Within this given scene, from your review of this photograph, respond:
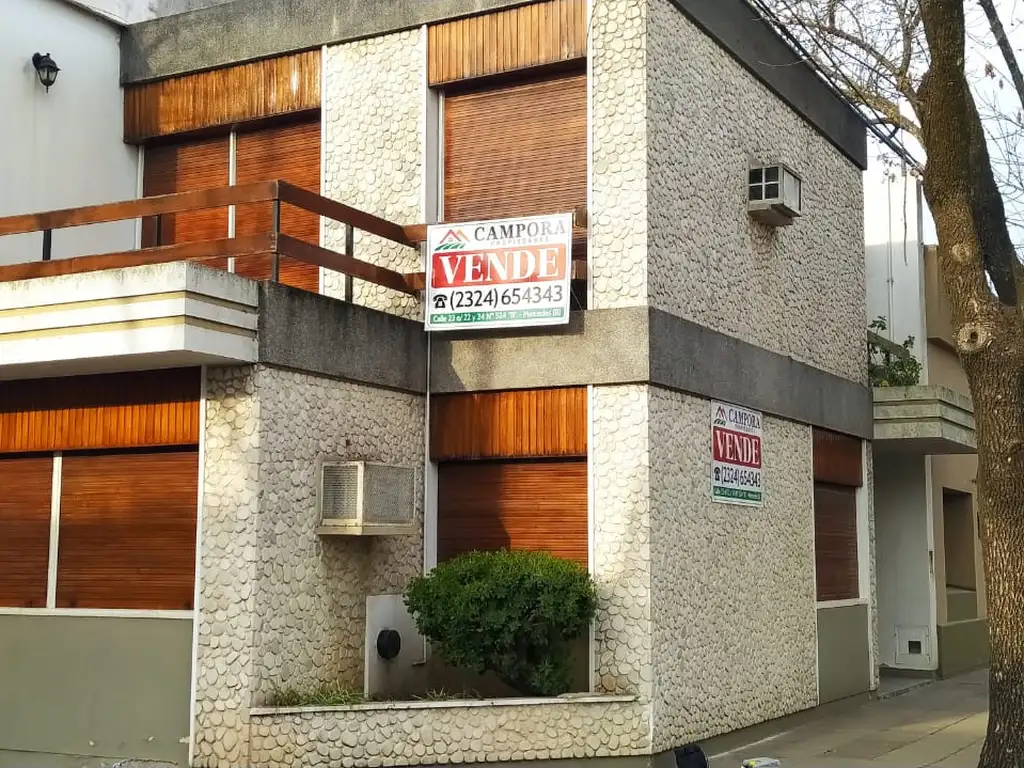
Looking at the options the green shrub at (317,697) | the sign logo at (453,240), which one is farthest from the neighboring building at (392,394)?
the sign logo at (453,240)

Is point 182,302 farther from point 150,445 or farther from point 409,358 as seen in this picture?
point 409,358

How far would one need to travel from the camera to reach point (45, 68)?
12.1m

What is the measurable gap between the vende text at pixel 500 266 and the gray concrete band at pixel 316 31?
2.36 metres

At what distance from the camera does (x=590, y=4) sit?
10.9 metres

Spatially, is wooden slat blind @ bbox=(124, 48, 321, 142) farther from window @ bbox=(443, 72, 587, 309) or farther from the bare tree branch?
Answer: the bare tree branch

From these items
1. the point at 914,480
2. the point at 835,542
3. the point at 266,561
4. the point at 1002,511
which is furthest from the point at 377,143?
the point at 914,480

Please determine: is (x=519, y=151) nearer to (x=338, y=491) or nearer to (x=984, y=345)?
(x=338, y=491)

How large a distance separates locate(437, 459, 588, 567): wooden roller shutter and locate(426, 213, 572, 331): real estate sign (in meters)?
1.26

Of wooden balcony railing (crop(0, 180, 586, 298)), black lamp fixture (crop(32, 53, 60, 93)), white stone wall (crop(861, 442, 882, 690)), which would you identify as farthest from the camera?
white stone wall (crop(861, 442, 882, 690))

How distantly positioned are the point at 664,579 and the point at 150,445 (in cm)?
425

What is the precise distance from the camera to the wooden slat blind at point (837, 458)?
13727 mm

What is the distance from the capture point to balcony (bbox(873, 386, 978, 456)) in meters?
14.9

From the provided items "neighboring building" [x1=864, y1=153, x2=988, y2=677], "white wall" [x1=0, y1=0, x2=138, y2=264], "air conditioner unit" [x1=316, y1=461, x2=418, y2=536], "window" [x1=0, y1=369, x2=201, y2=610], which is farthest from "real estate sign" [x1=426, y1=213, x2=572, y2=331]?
"neighboring building" [x1=864, y1=153, x2=988, y2=677]

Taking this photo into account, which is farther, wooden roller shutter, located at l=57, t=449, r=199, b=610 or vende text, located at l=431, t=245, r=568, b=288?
vende text, located at l=431, t=245, r=568, b=288
